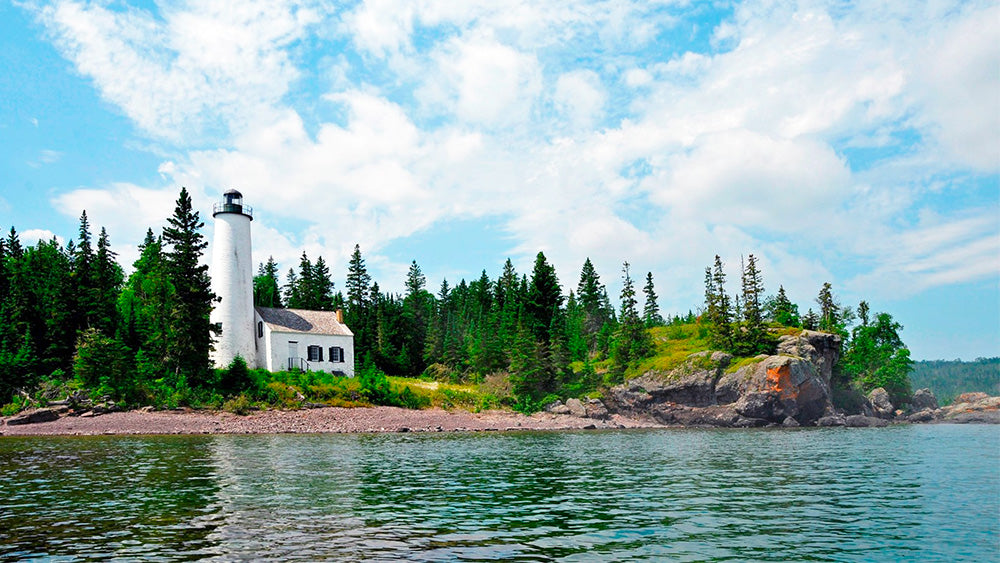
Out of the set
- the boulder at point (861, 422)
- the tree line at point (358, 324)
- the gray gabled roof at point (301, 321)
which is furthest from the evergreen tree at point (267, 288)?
the boulder at point (861, 422)

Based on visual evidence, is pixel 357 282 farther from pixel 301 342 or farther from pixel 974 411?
pixel 974 411

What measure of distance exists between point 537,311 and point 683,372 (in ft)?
63.8

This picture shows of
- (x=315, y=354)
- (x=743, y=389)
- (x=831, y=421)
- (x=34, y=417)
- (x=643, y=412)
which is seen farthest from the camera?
(x=643, y=412)

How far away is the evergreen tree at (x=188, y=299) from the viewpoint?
49969 mm

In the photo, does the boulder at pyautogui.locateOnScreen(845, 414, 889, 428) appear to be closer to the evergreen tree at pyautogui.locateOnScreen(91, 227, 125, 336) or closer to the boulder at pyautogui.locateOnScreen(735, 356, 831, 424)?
the boulder at pyautogui.locateOnScreen(735, 356, 831, 424)

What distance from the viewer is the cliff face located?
60562 millimetres

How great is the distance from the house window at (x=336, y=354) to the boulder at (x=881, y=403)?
66393 millimetres

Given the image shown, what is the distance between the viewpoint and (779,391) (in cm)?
6028

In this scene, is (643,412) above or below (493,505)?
below

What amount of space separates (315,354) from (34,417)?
23107 mm

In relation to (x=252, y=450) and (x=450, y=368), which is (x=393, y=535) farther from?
(x=450, y=368)

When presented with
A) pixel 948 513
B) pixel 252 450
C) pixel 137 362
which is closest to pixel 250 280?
pixel 137 362

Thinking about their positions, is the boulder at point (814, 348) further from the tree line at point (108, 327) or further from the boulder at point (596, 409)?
the tree line at point (108, 327)

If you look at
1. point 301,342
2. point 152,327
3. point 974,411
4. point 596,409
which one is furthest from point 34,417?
point 974,411
